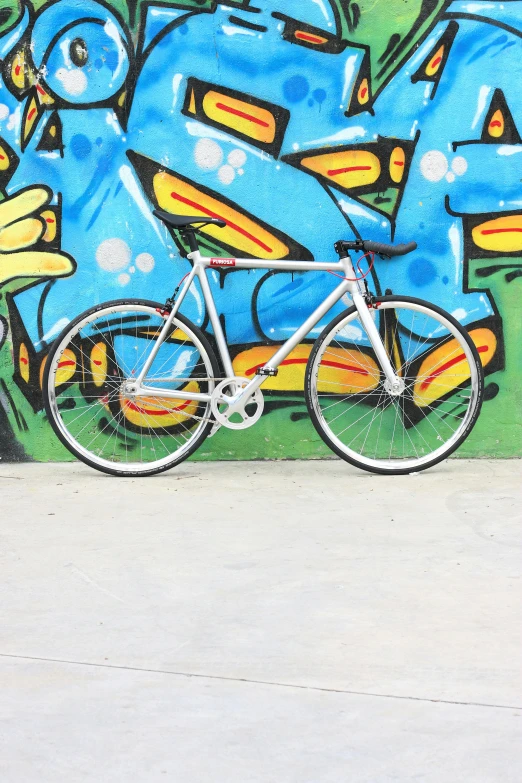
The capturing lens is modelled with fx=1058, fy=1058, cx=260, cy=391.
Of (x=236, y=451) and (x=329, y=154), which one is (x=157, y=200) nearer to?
(x=329, y=154)

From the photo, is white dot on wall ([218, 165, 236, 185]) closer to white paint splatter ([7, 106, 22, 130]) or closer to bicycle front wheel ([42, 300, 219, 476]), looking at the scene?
bicycle front wheel ([42, 300, 219, 476])

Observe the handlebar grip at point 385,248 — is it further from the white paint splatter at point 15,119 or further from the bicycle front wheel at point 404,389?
the white paint splatter at point 15,119

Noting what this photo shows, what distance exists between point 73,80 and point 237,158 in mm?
935

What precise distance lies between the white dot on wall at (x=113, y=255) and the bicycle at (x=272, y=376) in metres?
0.26

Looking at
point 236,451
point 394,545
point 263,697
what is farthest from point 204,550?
point 236,451

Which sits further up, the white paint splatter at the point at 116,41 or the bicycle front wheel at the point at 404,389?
the white paint splatter at the point at 116,41

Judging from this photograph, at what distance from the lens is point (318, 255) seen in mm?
5562

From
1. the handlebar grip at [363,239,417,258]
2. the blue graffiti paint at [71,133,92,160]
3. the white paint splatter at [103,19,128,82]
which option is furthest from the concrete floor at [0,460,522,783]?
the white paint splatter at [103,19,128,82]

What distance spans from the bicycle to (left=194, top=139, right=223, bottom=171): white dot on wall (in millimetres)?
313

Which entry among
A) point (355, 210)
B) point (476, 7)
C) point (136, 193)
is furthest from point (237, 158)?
point (476, 7)

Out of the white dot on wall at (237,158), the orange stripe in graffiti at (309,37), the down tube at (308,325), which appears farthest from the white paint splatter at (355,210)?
the orange stripe in graffiti at (309,37)

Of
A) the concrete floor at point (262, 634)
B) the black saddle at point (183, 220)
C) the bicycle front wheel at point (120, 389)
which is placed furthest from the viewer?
the bicycle front wheel at point (120, 389)

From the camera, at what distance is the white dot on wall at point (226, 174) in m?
5.48

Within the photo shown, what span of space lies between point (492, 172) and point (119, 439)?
7.91 feet
